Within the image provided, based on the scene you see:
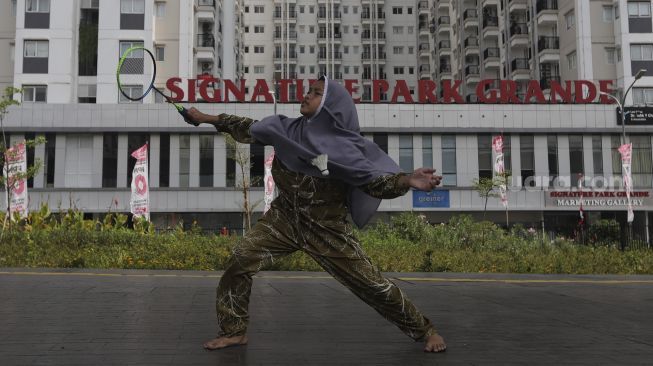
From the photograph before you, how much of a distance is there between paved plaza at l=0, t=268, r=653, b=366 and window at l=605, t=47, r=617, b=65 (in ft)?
121

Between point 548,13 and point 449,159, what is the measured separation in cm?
1580

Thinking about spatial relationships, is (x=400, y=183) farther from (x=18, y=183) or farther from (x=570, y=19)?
(x=570, y=19)

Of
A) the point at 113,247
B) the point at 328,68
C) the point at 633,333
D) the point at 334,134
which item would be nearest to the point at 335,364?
the point at 334,134

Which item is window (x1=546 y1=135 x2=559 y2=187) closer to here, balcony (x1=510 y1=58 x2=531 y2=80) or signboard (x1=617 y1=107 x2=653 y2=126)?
signboard (x1=617 y1=107 x2=653 y2=126)

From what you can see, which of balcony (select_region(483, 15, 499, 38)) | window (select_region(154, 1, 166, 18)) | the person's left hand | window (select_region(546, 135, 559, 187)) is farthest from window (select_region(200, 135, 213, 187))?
the person's left hand

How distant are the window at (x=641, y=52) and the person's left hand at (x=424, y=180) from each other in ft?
141

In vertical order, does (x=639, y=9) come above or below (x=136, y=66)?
above

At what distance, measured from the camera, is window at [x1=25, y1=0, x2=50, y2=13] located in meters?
38.9

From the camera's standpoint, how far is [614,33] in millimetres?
42688

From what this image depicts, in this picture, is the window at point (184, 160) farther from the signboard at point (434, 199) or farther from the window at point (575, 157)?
the window at point (575, 157)

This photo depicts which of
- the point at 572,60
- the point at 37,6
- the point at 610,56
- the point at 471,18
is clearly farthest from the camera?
the point at 471,18

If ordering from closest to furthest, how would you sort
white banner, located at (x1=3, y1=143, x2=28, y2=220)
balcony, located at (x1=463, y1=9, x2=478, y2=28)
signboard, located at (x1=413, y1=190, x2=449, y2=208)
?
white banner, located at (x1=3, y1=143, x2=28, y2=220)
signboard, located at (x1=413, y1=190, x2=449, y2=208)
balcony, located at (x1=463, y1=9, x2=478, y2=28)

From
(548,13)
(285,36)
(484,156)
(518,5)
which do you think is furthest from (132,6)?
(285,36)

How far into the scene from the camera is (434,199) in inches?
1548
